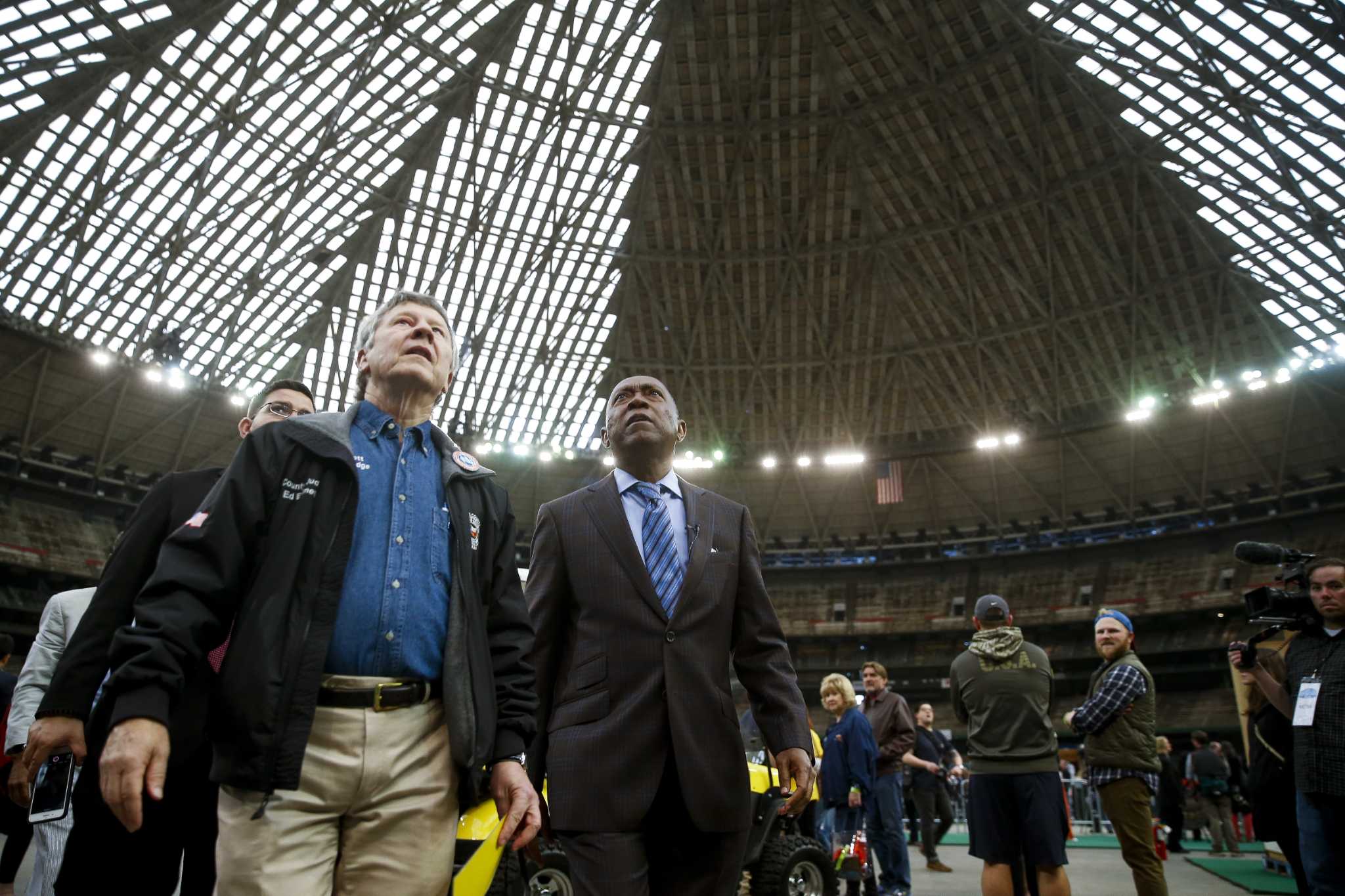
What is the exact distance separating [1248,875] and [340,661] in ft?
35.8

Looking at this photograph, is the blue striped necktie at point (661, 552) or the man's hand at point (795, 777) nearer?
the man's hand at point (795, 777)

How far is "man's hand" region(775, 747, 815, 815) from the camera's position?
3375 millimetres

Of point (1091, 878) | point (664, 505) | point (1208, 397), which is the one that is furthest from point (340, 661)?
point (1208, 397)

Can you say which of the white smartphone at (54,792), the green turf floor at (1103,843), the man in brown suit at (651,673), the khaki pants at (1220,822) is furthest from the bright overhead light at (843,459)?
the white smartphone at (54,792)

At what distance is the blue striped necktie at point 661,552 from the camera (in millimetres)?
3539

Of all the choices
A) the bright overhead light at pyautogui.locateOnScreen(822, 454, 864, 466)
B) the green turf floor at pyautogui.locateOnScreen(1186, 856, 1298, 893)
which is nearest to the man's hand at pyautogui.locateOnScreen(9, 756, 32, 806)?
the green turf floor at pyautogui.locateOnScreen(1186, 856, 1298, 893)

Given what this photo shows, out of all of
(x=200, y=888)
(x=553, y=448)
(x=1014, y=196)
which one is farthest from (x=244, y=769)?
(x=553, y=448)

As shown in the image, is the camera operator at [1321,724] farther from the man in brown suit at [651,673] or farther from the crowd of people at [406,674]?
the man in brown suit at [651,673]

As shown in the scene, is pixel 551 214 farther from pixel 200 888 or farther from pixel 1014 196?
pixel 200 888

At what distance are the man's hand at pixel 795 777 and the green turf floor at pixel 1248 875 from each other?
706 centimetres

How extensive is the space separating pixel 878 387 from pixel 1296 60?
1666 cm

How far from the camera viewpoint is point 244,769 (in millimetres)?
2064

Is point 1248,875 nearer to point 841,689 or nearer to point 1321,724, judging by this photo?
point 841,689

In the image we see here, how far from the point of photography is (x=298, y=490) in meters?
2.46
